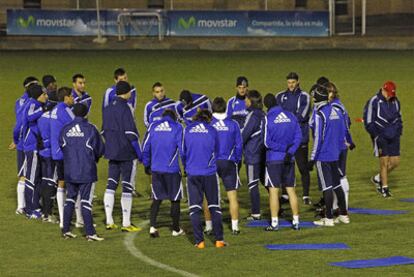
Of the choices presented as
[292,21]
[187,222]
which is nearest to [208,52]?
[292,21]

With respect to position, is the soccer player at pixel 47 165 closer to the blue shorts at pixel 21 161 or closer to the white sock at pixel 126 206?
the blue shorts at pixel 21 161

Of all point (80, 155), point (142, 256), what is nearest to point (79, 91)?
point (80, 155)

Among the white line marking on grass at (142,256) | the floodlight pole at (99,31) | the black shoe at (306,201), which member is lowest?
the white line marking on grass at (142,256)

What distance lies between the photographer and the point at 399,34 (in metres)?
66.1

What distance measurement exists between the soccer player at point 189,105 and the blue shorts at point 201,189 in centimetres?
433

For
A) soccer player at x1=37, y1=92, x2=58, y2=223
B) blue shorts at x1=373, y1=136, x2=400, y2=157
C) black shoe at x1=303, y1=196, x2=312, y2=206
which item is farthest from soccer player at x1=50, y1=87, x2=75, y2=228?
blue shorts at x1=373, y1=136, x2=400, y2=157

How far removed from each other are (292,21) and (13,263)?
43.2 metres

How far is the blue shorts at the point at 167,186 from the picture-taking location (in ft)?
65.0

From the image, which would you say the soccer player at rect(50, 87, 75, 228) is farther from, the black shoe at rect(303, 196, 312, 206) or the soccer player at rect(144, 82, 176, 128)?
the black shoe at rect(303, 196, 312, 206)

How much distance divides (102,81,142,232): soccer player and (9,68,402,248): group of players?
0.05 ft

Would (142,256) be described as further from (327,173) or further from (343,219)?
(343,219)

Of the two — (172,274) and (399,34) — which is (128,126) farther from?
(399,34)

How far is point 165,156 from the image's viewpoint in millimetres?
19750

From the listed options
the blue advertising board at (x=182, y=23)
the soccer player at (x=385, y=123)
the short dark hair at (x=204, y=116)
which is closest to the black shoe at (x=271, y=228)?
the short dark hair at (x=204, y=116)
